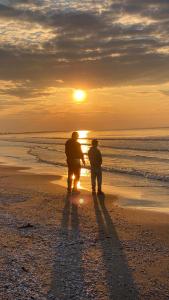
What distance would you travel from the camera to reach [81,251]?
8.84 meters

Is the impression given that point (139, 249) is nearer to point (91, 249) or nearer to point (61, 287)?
point (91, 249)

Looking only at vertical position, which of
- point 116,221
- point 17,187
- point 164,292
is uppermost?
point 164,292

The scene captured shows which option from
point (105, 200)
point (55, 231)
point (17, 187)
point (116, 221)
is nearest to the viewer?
point (55, 231)

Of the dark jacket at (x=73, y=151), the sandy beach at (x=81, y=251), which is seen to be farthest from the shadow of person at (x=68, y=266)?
the dark jacket at (x=73, y=151)

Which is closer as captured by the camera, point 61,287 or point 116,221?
point 61,287

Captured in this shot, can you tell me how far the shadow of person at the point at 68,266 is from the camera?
676cm

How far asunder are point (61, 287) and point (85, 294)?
0.47 meters

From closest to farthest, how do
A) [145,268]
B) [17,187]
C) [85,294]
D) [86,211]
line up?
1. [85,294]
2. [145,268]
3. [86,211]
4. [17,187]

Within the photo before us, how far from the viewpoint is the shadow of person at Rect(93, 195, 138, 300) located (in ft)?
22.3

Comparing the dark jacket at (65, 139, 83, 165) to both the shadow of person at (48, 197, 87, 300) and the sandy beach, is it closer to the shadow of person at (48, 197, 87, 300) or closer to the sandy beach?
the sandy beach

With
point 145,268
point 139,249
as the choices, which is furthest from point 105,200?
point 145,268

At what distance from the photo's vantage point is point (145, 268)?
7.88 metres

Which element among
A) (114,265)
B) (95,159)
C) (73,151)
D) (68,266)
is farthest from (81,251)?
(73,151)

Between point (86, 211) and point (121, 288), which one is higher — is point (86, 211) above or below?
below
